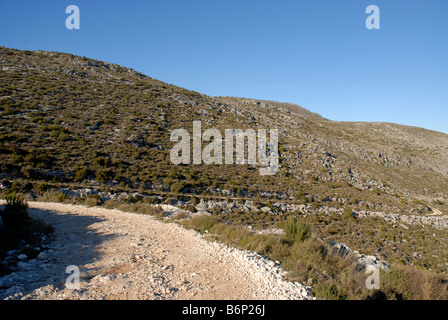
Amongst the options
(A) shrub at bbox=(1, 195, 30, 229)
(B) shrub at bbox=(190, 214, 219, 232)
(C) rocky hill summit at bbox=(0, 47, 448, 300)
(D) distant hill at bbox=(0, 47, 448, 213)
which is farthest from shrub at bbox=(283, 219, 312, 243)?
(D) distant hill at bbox=(0, 47, 448, 213)

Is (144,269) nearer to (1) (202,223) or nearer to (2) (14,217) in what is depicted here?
(1) (202,223)

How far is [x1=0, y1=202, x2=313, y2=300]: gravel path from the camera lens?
469 centimetres

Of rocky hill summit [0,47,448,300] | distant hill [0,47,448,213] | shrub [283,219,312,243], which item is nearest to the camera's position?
shrub [283,219,312,243]

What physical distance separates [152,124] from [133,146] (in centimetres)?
718

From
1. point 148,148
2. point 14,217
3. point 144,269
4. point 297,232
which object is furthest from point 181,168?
point 144,269

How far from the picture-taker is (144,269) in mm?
5742

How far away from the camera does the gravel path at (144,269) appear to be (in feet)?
15.4

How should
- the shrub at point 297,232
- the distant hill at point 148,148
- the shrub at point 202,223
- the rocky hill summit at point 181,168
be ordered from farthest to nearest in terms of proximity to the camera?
the distant hill at point 148,148, the rocky hill summit at point 181,168, the shrub at point 202,223, the shrub at point 297,232

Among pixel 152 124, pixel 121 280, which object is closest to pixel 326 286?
pixel 121 280

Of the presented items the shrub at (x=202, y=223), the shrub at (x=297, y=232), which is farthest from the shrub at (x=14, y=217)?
the shrub at (x=297, y=232)

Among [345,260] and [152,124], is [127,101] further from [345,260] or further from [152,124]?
[345,260]

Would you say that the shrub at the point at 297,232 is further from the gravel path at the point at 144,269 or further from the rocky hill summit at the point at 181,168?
the rocky hill summit at the point at 181,168

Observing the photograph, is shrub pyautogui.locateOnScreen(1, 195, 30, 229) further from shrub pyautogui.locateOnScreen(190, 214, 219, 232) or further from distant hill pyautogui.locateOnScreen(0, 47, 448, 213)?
distant hill pyautogui.locateOnScreen(0, 47, 448, 213)

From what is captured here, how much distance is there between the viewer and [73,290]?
4586 mm
